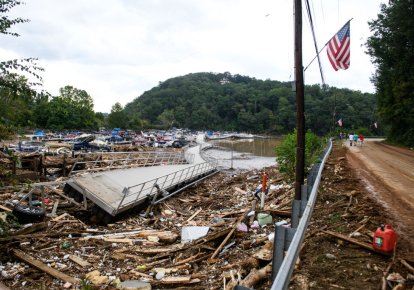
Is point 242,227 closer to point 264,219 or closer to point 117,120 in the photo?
point 264,219

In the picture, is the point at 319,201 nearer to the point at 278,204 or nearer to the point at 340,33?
the point at 278,204

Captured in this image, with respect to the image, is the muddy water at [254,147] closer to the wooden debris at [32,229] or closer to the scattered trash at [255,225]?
the scattered trash at [255,225]

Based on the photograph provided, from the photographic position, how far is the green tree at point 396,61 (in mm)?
33312

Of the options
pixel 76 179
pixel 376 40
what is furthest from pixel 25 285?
pixel 376 40

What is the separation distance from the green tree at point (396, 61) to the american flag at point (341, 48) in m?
24.4

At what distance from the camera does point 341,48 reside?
42.7 ft

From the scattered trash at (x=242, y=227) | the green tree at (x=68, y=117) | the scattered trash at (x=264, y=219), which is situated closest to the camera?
the scattered trash at (x=242, y=227)

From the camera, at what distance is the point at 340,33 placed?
1288 centimetres

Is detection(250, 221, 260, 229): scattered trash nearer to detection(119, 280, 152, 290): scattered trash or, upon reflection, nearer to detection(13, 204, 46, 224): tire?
detection(119, 280, 152, 290): scattered trash

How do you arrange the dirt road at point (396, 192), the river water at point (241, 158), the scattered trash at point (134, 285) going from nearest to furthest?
1. the dirt road at point (396, 192)
2. the scattered trash at point (134, 285)
3. the river water at point (241, 158)

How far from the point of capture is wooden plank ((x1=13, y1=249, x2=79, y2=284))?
8.05 m

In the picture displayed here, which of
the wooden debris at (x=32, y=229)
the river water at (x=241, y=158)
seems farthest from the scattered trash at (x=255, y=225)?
the river water at (x=241, y=158)

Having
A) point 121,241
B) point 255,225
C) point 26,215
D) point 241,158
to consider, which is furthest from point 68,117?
point 255,225

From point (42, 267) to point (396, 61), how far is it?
42342mm
